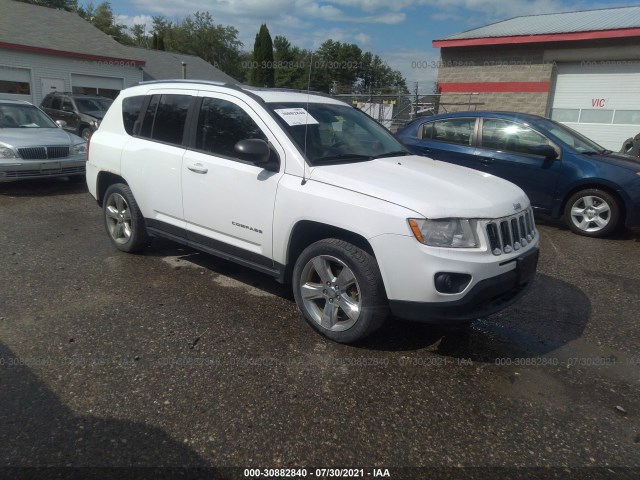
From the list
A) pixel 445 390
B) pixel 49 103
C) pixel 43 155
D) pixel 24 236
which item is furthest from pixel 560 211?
pixel 49 103

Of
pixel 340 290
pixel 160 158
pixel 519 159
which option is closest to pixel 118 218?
pixel 160 158

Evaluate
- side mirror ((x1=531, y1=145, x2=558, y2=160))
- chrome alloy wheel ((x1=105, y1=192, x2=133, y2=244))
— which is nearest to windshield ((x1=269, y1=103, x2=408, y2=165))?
chrome alloy wheel ((x1=105, y1=192, x2=133, y2=244))

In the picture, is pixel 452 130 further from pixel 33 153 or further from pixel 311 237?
pixel 33 153

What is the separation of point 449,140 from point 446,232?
511 cm

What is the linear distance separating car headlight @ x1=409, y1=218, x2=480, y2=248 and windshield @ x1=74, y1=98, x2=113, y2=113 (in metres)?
13.6

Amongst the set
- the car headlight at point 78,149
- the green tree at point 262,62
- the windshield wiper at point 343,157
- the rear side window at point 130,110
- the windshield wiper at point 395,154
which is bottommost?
the car headlight at point 78,149

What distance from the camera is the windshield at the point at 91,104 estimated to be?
14.2m

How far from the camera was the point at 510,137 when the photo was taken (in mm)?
7203

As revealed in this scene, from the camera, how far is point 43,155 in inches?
336

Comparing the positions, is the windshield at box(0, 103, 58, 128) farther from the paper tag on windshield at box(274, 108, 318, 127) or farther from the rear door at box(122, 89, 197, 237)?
the paper tag on windshield at box(274, 108, 318, 127)

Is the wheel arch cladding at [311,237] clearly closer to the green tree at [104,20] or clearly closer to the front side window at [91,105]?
the front side window at [91,105]

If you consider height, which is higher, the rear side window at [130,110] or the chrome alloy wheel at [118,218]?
the rear side window at [130,110]

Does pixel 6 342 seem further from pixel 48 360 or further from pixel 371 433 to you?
pixel 371 433

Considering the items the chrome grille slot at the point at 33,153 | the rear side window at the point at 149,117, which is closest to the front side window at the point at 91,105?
the chrome grille slot at the point at 33,153
